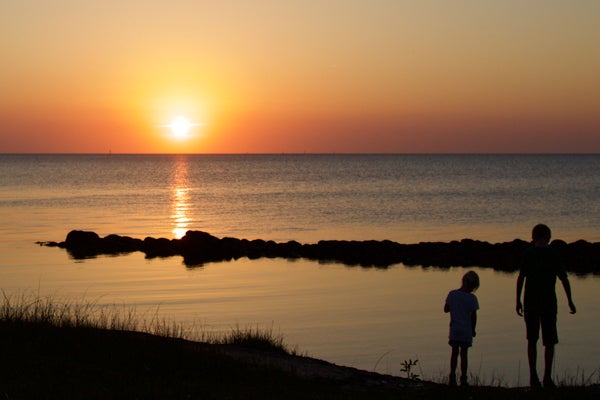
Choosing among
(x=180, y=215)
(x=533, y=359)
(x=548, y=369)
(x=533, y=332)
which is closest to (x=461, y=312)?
(x=533, y=332)

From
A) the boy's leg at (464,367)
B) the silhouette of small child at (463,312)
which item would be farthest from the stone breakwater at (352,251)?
the silhouette of small child at (463,312)

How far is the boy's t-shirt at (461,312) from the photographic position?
11.0 meters

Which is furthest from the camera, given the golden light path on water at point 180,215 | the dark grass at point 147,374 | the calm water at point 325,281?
the golden light path on water at point 180,215

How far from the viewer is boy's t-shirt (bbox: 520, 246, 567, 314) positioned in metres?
11.0

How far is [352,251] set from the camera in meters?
35.1

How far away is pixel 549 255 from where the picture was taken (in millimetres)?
11078

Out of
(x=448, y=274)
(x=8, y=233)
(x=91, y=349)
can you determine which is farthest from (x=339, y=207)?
(x=91, y=349)

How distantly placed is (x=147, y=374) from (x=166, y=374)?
0.26 m

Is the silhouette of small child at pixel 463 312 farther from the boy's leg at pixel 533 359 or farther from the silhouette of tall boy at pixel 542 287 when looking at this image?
the boy's leg at pixel 533 359

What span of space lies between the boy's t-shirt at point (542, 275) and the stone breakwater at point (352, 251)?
759 inches

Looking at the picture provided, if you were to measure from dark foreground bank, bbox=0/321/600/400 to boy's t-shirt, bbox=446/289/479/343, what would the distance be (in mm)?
690

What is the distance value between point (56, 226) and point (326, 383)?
39.3 meters

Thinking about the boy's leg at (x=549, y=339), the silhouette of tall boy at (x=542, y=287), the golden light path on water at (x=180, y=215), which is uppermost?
the golden light path on water at (x=180, y=215)

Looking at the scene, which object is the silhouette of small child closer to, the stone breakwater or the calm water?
the calm water
